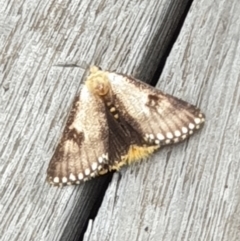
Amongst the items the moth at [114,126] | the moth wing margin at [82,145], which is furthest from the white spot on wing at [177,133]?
the moth wing margin at [82,145]

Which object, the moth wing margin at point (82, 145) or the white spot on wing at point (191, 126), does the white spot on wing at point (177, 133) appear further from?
the moth wing margin at point (82, 145)

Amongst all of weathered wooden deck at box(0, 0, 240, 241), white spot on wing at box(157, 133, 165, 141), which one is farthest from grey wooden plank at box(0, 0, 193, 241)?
white spot on wing at box(157, 133, 165, 141)

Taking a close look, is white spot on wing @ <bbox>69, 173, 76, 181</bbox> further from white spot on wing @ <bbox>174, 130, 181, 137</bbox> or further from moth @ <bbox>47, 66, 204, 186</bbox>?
white spot on wing @ <bbox>174, 130, 181, 137</bbox>

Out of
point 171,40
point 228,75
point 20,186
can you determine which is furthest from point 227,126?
point 20,186

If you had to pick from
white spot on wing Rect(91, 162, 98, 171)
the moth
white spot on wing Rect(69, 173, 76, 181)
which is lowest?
white spot on wing Rect(69, 173, 76, 181)

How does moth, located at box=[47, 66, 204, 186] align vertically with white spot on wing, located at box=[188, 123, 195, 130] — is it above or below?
below

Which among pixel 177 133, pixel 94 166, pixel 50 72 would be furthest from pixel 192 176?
pixel 50 72
